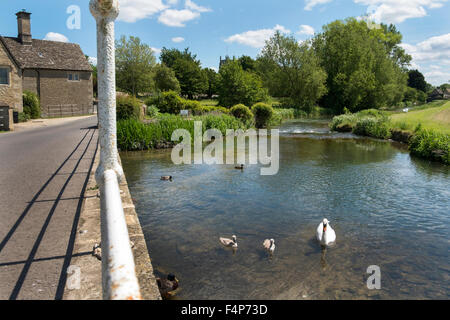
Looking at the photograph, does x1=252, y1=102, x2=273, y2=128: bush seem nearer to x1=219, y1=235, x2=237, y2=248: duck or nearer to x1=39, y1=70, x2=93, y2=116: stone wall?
x1=39, y1=70, x2=93, y2=116: stone wall

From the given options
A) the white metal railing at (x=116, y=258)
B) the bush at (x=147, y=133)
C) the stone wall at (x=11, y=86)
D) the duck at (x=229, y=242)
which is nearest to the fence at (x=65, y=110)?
the stone wall at (x=11, y=86)

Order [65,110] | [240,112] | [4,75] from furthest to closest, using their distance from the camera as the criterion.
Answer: [65,110] → [240,112] → [4,75]

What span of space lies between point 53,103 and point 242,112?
22.5 metres

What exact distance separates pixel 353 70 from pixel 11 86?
167ft

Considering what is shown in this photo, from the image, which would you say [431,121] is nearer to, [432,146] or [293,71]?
[432,146]

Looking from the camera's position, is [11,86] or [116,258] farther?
[11,86]

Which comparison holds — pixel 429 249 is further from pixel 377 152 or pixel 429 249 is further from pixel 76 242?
pixel 377 152

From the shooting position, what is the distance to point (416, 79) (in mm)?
113938

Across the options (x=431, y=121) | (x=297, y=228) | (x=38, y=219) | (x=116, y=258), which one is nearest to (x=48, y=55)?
(x=431, y=121)

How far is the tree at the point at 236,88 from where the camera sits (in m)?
44.9

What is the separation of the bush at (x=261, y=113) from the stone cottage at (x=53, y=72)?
69.0ft

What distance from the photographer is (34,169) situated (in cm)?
995

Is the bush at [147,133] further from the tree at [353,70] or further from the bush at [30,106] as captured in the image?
the tree at [353,70]
